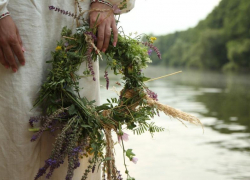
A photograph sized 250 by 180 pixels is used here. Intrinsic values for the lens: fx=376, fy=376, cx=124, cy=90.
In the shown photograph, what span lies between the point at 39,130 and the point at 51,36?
0.50 m

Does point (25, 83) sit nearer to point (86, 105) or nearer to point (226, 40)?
point (86, 105)

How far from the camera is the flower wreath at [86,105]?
1.81 meters

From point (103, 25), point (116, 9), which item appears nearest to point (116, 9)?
point (116, 9)

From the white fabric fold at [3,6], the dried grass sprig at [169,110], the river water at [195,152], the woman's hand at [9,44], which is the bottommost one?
the river water at [195,152]

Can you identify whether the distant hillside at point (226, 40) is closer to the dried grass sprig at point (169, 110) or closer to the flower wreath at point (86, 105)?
the dried grass sprig at point (169, 110)

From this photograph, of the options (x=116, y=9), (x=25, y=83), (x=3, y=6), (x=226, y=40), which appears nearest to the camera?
(x=3, y=6)

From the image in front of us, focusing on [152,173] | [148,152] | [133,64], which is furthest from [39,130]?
[148,152]

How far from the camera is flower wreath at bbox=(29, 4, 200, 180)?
5.94ft

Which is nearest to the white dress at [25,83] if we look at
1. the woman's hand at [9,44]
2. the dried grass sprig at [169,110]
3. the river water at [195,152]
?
the woman's hand at [9,44]

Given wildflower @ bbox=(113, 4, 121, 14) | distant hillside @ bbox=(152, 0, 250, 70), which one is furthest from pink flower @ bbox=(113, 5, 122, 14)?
distant hillside @ bbox=(152, 0, 250, 70)

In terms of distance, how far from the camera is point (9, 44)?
178 cm

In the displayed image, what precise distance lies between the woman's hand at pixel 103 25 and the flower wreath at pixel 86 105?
0.14 feet

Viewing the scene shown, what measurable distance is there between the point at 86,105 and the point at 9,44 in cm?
48

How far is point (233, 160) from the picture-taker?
409 centimetres
